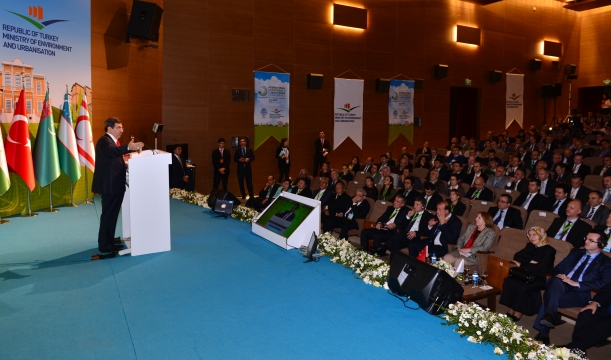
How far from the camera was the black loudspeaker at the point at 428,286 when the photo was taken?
13.0 feet

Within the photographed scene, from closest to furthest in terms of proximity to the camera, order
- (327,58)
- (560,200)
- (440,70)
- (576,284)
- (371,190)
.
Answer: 1. (576,284)
2. (560,200)
3. (371,190)
4. (327,58)
5. (440,70)

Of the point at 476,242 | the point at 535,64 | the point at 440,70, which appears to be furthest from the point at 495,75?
the point at 476,242

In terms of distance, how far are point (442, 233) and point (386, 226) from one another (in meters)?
1.07

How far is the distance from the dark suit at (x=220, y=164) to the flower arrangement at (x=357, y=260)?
23.5 ft

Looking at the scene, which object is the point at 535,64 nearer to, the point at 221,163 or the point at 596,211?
the point at 221,163

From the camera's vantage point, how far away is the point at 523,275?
486cm

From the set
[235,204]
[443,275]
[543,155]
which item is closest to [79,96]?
[235,204]

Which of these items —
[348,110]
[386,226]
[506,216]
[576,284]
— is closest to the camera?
[576,284]

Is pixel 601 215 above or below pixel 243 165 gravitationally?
below

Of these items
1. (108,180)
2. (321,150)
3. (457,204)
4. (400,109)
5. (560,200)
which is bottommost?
(457,204)

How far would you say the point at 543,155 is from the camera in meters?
11.8

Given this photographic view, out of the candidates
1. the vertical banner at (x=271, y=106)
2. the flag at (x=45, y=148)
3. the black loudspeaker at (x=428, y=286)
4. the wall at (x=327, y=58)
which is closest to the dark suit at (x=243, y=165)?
the wall at (x=327, y=58)

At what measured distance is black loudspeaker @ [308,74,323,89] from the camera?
14227 millimetres

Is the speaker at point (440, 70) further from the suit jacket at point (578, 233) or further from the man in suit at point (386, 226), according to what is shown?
the suit jacket at point (578, 233)
